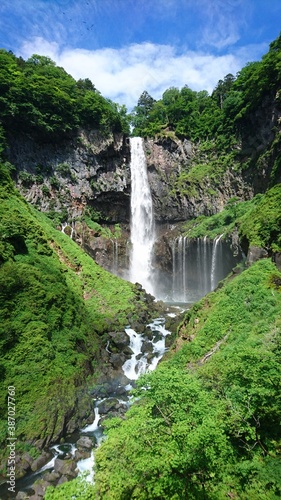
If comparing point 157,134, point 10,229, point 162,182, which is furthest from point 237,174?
point 10,229

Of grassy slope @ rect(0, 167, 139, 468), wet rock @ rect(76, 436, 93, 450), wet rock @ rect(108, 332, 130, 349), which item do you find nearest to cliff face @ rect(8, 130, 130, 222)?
grassy slope @ rect(0, 167, 139, 468)

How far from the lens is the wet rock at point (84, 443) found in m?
10.2

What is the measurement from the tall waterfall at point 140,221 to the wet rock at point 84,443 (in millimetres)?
24715

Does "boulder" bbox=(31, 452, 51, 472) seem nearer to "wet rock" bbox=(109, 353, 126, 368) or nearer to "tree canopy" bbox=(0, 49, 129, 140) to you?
"wet rock" bbox=(109, 353, 126, 368)

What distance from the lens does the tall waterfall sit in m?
36.3

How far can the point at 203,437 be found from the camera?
4832 millimetres

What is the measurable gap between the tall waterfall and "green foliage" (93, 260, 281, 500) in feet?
93.5

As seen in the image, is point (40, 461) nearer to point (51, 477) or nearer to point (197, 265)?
point (51, 477)

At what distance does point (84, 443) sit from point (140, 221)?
30.2 m

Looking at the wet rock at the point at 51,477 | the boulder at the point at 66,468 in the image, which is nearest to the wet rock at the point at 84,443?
the boulder at the point at 66,468

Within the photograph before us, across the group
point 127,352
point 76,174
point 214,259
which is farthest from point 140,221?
point 127,352

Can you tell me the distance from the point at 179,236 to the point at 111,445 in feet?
96.8

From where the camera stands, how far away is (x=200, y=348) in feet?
35.4

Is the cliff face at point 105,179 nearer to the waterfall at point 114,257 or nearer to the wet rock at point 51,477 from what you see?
the waterfall at point 114,257
